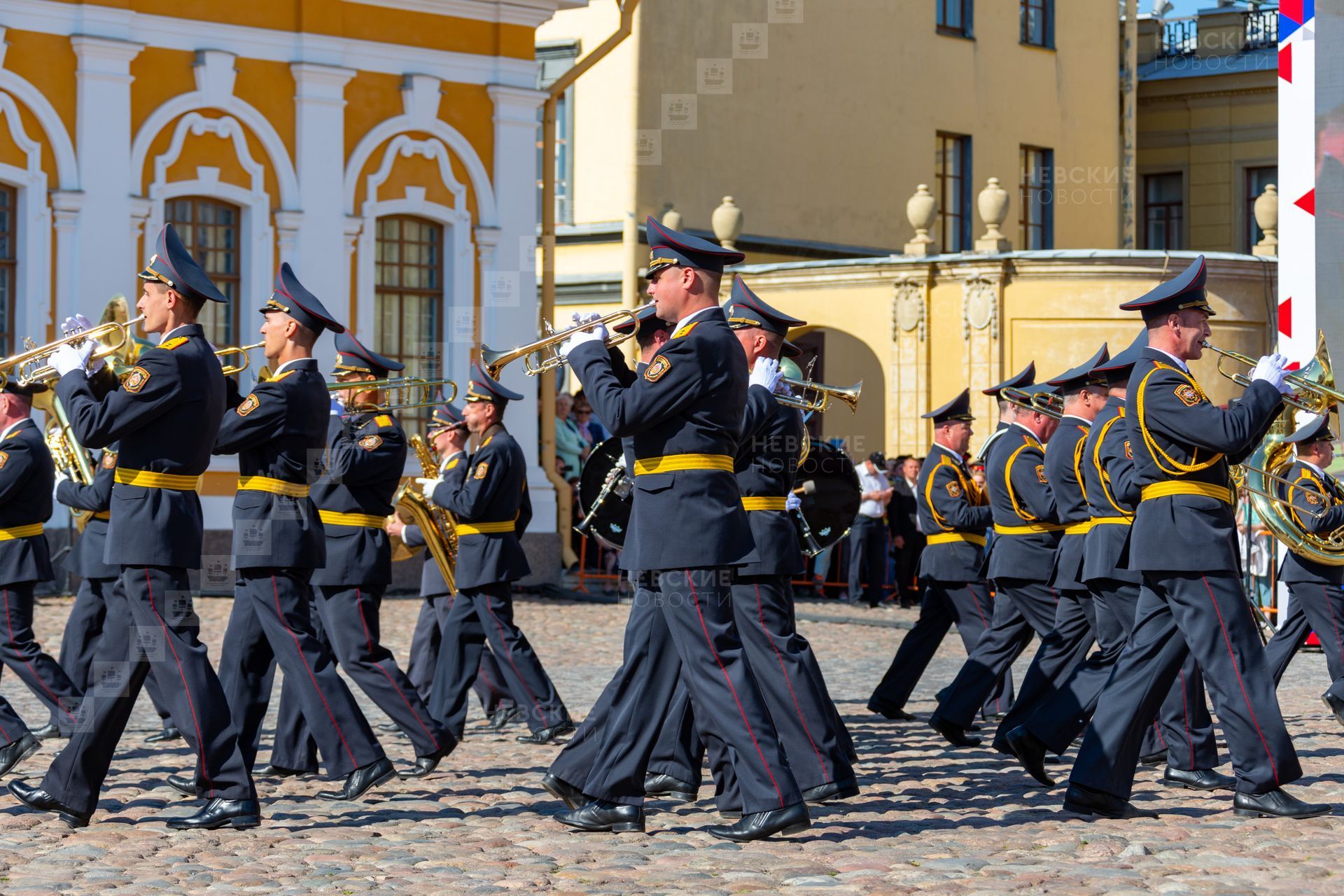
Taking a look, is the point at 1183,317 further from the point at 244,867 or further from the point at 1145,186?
the point at 1145,186

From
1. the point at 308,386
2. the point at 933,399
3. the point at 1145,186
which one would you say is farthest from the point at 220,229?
the point at 1145,186

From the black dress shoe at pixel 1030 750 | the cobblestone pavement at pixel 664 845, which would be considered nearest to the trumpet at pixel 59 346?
the cobblestone pavement at pixel 664 845

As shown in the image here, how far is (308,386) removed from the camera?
28.2 ft

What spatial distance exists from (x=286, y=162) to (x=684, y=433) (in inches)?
511

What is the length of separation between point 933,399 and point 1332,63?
32.6ft

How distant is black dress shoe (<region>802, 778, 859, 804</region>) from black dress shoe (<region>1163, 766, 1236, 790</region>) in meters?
1.55

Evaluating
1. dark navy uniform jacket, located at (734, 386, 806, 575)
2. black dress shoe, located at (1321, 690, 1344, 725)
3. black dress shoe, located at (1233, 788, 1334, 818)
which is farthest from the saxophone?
black dress shoe, located at (1233, 788, 1334, 818)

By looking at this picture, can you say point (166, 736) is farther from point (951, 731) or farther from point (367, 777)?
point (951, 731)

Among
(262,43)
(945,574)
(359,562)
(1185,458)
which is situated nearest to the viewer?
(1185,458)

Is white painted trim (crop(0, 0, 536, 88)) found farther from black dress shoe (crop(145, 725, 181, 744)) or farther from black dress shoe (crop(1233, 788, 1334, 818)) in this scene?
black dress shoe (crop(1233, 788, 1334, 818))

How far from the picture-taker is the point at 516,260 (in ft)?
70.3

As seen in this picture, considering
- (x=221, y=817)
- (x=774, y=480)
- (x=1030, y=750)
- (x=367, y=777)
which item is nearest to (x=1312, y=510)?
(x=1030, y=750)

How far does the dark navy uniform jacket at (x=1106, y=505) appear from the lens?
909cm

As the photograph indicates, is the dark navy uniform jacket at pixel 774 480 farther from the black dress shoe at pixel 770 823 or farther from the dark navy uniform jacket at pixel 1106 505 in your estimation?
the black dress shoe at pixel 770 823
